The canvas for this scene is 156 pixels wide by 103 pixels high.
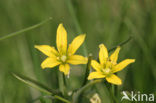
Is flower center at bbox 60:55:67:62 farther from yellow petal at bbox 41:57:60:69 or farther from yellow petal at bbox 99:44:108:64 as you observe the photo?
yellow petal at bbox 99:44:108:64

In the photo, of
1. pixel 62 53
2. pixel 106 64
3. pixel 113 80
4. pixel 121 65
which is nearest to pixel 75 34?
pixel 62 53

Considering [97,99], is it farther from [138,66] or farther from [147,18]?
[147,18]

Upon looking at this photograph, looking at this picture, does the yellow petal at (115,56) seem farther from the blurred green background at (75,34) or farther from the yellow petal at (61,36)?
the yellow petal at (61,36)

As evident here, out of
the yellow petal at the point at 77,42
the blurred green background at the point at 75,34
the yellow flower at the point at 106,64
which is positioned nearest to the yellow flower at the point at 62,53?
the yellow petal at the point at 77,42

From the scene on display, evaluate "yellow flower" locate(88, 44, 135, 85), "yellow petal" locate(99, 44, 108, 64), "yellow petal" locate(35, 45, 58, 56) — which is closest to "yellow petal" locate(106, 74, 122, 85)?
"yellow flower" locate(88, 44, 135, 85)

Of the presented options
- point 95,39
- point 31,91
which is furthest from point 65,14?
point 31,91

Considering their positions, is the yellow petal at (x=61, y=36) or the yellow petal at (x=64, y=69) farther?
the yellow petal at (x=61, y=36)
